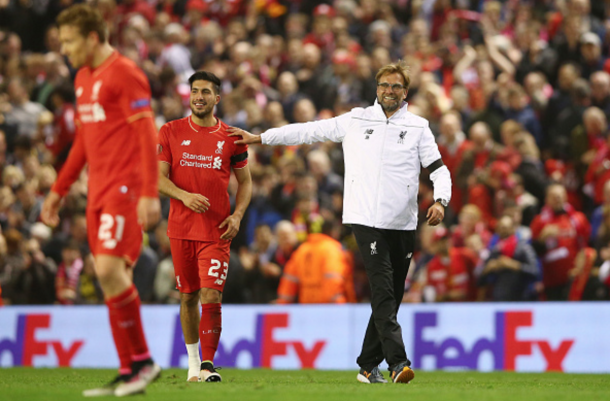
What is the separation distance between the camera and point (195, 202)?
914 cm

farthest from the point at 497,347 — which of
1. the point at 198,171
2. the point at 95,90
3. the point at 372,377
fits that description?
the point at 95,90

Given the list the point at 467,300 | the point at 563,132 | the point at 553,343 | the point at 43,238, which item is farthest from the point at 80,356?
the point at 563,132

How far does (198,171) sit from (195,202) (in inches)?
14.6

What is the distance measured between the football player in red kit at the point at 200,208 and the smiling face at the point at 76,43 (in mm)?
2582

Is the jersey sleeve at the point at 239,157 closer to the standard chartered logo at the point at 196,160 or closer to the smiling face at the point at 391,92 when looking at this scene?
the standard chartered logo at the point at 196,160

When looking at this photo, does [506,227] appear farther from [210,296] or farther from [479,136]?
[210,296]

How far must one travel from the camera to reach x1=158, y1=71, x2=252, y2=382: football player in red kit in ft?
30.1

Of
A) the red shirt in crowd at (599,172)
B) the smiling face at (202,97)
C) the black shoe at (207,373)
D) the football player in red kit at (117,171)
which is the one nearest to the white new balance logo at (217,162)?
the smiling face at (202,97)

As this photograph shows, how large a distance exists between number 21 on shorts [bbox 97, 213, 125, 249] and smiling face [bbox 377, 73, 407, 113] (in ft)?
11.0

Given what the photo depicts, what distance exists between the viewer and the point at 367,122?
30.0 feet

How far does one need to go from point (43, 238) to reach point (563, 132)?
907 centimetres

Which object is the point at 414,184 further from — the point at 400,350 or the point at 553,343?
the point at 553,343

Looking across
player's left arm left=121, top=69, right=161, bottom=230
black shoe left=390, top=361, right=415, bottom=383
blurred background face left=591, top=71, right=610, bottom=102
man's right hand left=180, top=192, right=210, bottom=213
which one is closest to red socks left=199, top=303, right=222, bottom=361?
man's right hand left=180, top=192, right=210, bottom=213

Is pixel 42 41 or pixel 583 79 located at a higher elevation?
pixel 42 41
